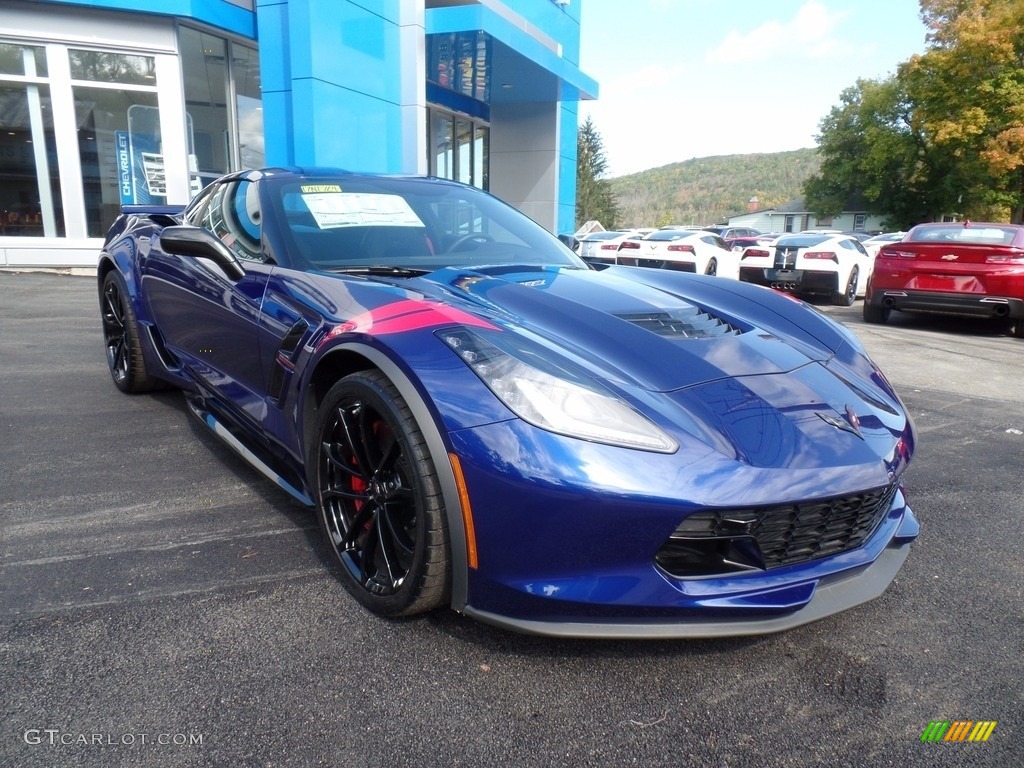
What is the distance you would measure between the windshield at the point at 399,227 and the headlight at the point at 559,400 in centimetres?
97

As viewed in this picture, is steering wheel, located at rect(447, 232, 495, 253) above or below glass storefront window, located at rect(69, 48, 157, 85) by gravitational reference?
below

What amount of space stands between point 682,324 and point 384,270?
3.37 ft

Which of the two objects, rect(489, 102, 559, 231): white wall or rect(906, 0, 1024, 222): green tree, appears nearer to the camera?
rect(489, 102, 559, 231): white wall

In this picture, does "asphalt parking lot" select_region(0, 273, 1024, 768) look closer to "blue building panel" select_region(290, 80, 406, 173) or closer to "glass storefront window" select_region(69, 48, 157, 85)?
"blue building panel" select_region(290, 80, 406, 173)

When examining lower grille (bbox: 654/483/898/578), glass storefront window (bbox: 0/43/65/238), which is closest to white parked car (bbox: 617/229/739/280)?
glass storefront window (bbox: 0/43/65/238)

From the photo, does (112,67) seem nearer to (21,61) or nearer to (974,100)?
(21,61)

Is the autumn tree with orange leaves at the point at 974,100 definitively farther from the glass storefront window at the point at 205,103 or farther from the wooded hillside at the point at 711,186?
the wooded hillside at the point at 711,186

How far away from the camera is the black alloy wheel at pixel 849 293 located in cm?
1170

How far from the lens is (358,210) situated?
2.85 meters

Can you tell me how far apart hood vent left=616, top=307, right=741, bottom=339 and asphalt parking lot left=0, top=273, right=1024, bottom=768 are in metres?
0.90

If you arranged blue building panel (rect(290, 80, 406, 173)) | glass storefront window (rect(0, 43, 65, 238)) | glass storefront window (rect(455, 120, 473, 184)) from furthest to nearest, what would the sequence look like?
glass storefront window (rect(455, 120, 473, 184)) < glass storefront window (rect(0, 43, 65, 238)) < blue building panel (rect(290, 80, 406, 173))

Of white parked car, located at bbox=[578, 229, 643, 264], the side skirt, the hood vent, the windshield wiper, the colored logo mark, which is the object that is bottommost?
the colored logo mark

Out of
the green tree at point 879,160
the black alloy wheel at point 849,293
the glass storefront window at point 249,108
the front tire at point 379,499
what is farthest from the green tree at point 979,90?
the front tire at point 379,499

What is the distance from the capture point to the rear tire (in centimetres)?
898
